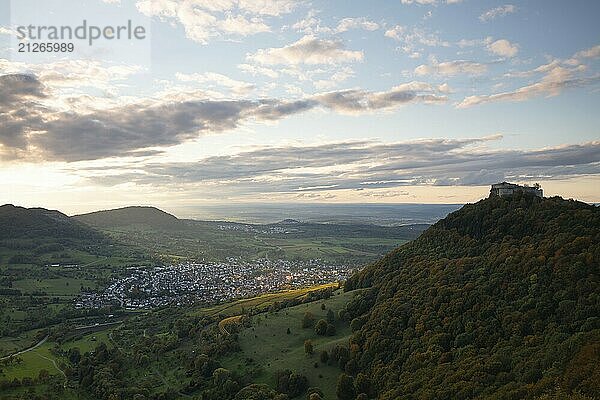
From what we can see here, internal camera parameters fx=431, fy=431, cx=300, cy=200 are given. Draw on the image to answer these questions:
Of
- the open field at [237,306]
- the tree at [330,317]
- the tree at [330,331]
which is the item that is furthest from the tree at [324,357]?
the open field at [237,306]

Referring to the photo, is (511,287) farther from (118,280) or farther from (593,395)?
(118,280)

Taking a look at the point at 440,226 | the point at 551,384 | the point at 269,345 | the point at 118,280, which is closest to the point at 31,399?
the point at 269,345

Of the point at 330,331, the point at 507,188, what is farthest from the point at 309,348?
the point at 507,188

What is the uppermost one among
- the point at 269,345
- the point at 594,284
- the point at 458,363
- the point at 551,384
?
the point at 594,284

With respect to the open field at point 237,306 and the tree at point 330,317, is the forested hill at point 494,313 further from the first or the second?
the open field at point 237,306

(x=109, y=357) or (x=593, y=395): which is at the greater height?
(x=593, y=395)

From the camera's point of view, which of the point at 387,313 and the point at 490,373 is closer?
the point at 490,373

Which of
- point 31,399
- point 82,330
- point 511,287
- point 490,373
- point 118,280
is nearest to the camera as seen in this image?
point 490,373

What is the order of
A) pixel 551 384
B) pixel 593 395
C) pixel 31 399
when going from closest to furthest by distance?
1. pixel 593 395
2. pixel 551 384
3. pixel 31 399
